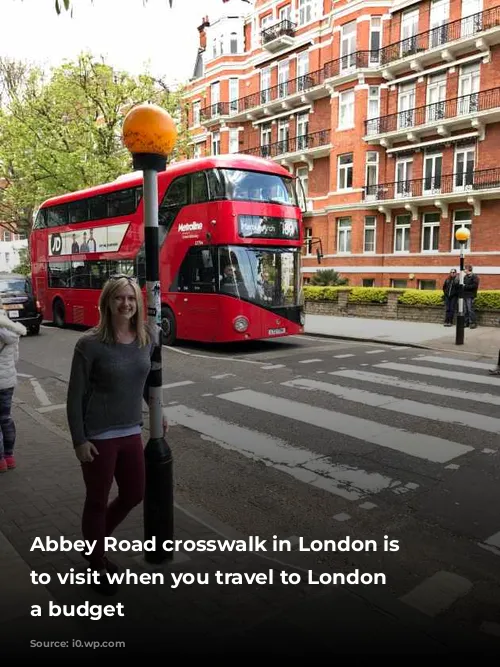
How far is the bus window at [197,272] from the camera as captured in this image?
12922 millimetres

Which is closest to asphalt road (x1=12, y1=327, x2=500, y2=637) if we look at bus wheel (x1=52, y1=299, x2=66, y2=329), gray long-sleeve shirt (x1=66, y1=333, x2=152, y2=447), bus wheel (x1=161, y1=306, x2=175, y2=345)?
gray long-sleeve shirt (x1=66, y1=333, x2=152, y2=447)

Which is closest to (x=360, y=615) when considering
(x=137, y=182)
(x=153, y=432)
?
(x=153, y=432)

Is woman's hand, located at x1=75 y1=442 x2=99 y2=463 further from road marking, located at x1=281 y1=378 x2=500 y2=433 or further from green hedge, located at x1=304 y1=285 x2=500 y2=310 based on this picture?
green hedge, located at x1=304 y1=285 x2=500 y2=310

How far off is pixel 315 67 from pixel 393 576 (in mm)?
35131

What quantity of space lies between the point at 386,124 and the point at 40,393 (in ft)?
85.0

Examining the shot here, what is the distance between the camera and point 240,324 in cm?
1274

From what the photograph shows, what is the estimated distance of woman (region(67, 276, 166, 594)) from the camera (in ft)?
10.5

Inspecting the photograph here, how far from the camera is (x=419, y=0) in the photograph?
90.7 ft

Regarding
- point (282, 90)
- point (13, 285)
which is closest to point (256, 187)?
point (13, 285)

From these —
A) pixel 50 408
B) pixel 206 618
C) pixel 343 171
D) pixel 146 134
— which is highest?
pixel 343 171

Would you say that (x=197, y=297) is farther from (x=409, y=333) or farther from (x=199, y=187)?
(x=409, y=333)

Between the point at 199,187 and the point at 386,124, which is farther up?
the point at 386,124

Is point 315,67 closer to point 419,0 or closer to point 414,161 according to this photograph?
point 419,0

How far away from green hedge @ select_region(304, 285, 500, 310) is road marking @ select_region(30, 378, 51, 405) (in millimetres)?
13738
